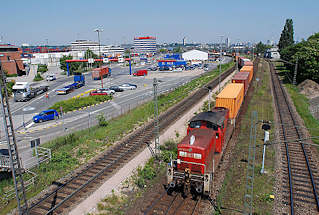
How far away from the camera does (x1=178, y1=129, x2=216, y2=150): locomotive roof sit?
14.4 metres

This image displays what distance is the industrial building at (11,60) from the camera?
3130 inches

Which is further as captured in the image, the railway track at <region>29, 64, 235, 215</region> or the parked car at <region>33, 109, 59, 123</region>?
the parked car at <region>33, 109, 59, 123</region>

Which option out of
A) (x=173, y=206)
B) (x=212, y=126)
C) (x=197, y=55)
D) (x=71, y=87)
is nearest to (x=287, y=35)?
(x=197, y=55)

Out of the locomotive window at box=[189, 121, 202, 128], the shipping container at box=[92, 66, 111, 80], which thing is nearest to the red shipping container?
the shipping container at box=[92, 66, 111, 80]

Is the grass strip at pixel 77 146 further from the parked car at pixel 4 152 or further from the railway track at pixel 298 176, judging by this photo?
the railway track at pixel 298 176

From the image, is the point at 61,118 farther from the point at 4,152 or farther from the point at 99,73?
the point at 99,73

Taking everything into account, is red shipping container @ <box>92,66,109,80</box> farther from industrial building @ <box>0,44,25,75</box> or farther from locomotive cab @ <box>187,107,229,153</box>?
locomotive cab @ <box>187,107,229,153</box>

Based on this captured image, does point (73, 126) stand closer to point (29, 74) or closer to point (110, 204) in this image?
point (110, 204)

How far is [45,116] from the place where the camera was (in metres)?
36.0

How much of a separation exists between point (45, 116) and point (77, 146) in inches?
577

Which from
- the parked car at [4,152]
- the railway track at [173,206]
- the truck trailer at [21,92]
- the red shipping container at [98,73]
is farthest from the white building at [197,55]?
the railway track at [173,206]

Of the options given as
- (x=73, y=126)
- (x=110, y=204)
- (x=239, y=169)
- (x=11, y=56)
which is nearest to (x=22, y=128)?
(x=73, y=126)

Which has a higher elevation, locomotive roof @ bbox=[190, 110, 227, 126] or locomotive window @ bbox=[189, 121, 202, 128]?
locomotive roof @ bbox=[190, 110, 227, 126]

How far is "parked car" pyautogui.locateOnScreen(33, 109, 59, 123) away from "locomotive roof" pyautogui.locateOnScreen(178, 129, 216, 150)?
90.4ft
